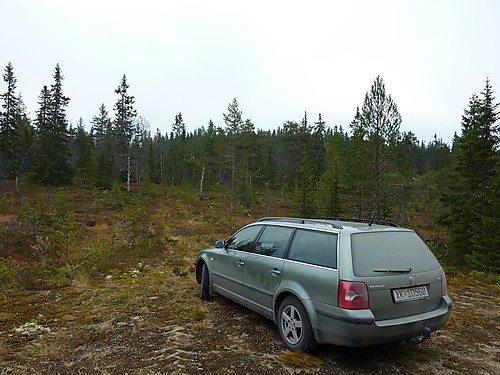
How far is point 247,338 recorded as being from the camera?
→ 14.3 feet

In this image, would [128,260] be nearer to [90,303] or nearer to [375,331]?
[90,303]

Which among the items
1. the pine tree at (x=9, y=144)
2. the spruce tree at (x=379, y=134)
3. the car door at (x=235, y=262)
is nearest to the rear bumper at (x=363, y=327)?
the car door at (x=235, y=262)

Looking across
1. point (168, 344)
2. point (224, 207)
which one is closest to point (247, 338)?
point (168, 344)

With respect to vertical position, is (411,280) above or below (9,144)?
below

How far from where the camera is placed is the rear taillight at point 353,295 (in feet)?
10.8

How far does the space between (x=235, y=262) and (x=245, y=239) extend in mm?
398

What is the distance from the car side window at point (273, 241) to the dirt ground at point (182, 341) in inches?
43.3

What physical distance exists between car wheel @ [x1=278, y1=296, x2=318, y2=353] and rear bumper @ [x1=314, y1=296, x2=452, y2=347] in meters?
0.15

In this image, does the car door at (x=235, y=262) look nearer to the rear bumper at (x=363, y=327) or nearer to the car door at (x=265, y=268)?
the car door at (x=265, y=268)

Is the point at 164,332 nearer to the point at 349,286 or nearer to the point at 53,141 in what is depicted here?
the point at 349,286

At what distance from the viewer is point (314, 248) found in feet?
12.9

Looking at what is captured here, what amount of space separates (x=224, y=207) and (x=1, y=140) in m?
25.2

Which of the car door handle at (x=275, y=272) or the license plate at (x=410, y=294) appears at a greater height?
the car door handle at (x=275, y=272)

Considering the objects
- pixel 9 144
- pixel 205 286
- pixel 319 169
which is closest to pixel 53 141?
pixel 9 144
